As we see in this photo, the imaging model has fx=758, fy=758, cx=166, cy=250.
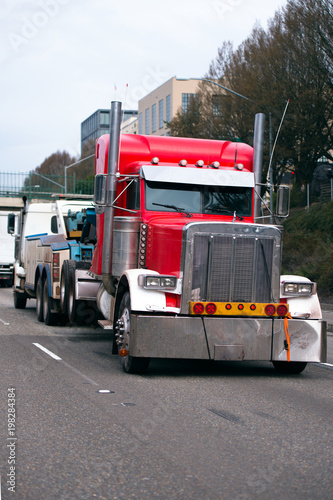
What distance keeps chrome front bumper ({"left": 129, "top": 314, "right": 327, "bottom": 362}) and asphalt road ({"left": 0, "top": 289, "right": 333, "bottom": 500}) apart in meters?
0.38

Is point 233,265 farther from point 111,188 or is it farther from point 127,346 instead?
point 111,188

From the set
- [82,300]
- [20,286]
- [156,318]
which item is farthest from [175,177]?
[20,286]

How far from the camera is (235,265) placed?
9961 mm

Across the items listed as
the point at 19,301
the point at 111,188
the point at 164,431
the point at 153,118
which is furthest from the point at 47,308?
the point at 153,118

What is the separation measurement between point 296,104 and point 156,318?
2757cm

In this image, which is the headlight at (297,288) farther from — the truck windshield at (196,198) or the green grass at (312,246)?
the green grass at (312,246)

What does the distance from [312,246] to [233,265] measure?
75.7 feet

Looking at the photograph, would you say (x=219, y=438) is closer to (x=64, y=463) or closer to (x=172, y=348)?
(x=64, y=463)

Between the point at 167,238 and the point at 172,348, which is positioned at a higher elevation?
the point at 167,238

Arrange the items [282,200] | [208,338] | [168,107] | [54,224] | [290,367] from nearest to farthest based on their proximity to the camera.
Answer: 1. [208,338]
2. [290,367]
3. [282,200]
4. [54,224]
5. [168,107]

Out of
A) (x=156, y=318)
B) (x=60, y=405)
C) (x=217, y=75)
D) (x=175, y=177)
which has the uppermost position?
(x=217, y=75)

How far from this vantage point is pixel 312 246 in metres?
32.4

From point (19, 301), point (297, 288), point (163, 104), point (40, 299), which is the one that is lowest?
point (19, 301)

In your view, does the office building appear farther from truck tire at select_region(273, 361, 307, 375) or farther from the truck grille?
the truck grille
